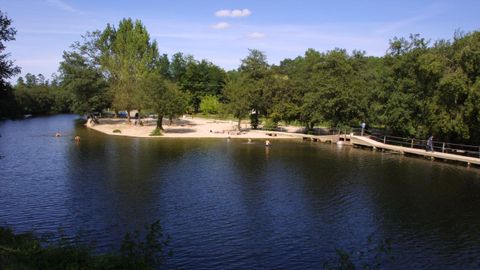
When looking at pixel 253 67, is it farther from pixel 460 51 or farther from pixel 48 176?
pixel 48 176

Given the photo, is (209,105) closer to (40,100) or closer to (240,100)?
(240,100)

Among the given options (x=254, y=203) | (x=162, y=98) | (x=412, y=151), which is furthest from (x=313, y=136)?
(x=254, y=203)

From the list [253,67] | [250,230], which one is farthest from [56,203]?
[253,67]

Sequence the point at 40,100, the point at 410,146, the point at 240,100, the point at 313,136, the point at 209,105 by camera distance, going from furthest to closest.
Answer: the point at 40,100, the point at 209,105, the point at 240,100, the point at 313,136, the point at 410,146

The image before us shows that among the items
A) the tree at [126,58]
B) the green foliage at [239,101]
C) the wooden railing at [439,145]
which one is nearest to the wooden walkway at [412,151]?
the wooden railing at [439,145]

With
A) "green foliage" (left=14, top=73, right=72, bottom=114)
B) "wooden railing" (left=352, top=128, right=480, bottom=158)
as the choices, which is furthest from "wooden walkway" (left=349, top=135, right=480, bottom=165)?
"green foliage" (left=14, top=73, right=72, bottom=114)

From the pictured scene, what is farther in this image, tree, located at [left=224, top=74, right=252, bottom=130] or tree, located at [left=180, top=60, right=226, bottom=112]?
tree, located at [left=180, top=60, right=226, bottom=112]

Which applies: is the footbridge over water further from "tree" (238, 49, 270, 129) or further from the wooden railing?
"tree" (238, 49, 270, 129)

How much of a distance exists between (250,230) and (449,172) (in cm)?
2856

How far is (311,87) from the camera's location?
7162cm

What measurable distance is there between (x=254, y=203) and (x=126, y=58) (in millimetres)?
74467

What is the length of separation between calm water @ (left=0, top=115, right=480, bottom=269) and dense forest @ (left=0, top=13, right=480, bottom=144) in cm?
716

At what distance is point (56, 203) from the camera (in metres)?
28.8

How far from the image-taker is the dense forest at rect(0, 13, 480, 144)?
1880 inches
